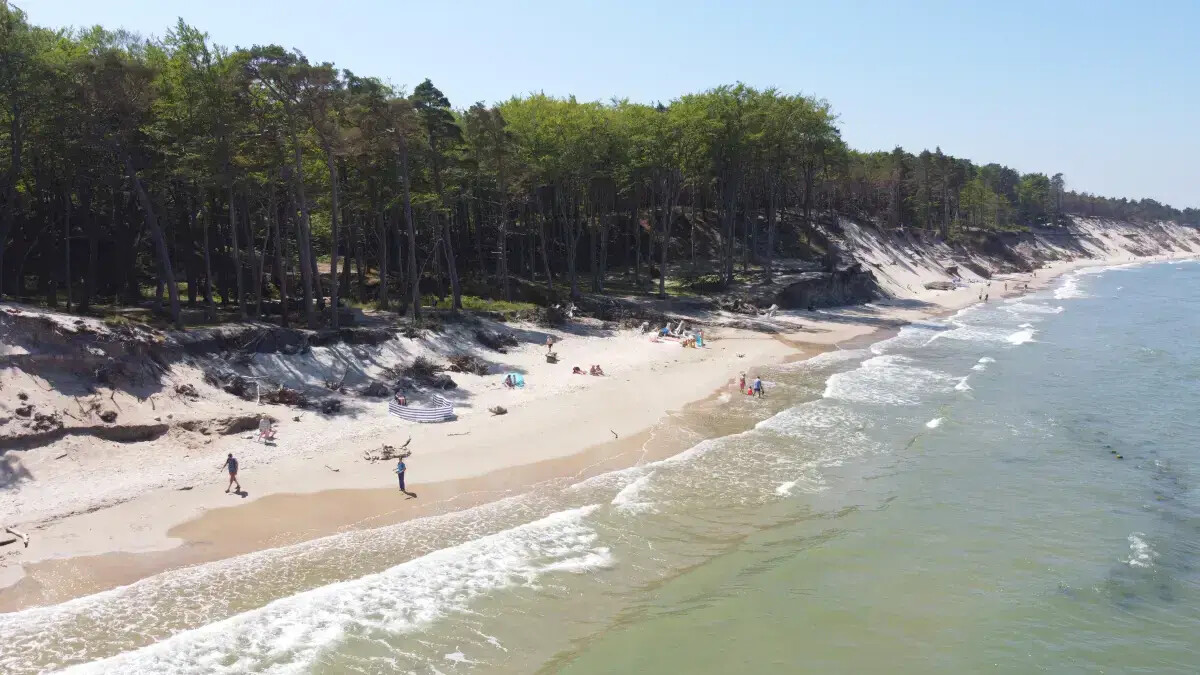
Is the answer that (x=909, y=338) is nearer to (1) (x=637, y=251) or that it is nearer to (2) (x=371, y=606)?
(1) (x=637, y=251)

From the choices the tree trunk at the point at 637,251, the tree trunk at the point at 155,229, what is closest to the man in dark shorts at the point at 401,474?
the tree trunk at the point at 155,229

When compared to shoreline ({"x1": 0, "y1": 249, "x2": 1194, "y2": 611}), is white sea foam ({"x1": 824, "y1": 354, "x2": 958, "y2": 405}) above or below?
above

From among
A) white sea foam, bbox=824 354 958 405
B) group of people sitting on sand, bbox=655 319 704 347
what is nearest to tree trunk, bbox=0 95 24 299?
group of people sitting on sand, bbox=655 319 704 347

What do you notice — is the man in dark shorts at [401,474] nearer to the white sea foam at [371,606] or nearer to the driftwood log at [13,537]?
the white sea foam at [371,606]

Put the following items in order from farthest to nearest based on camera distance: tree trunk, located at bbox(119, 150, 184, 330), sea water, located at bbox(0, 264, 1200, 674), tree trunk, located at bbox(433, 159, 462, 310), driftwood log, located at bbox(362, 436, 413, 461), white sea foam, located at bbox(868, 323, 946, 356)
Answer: white sea foam, located at bbox(868, 323, 946, 356)
tree trunk, located at bbox(433, 159, 462, 310)
tree trunk, located at bbox(119, 150, 184, 330)
driftwood log, located at bbox(362, 436, 413, 461)
sea water, located at bbox(0, 264, 1200, 674)

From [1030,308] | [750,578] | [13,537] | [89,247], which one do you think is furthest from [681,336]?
[1030,308]

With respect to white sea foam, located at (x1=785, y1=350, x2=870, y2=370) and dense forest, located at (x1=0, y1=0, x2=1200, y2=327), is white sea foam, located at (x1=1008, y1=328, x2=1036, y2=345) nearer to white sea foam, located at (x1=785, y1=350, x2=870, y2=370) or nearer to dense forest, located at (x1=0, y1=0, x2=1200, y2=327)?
white sea foam, located at (x1=785, y1=350, x2=870, y2=370)

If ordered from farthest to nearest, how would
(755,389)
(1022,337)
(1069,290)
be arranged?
(1069,290) < (1022,337) < (755,389)
